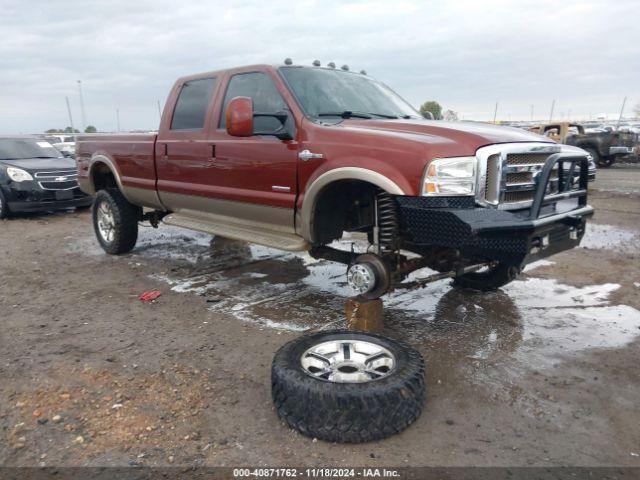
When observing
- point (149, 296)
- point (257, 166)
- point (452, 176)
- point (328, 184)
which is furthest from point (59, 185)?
point (452, 176)

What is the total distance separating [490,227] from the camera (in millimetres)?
3000

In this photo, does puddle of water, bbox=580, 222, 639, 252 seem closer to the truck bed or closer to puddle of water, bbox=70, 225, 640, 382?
puddle of water, bbox=70, 225, 640, 382

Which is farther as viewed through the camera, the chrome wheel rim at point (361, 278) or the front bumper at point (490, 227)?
the chrome wheel rim at point (361, 278)

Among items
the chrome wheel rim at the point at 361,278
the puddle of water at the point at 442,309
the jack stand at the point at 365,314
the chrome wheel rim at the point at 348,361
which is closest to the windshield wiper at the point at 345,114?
the chrome wheel rim at the point at 361,278

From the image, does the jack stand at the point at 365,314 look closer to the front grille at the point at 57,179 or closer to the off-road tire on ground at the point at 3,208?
the front grille at the point at 57,179

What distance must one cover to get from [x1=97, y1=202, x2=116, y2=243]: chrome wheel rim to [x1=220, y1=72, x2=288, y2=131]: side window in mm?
2511

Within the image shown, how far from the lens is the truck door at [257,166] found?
4168mm

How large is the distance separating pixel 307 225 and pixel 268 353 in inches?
39.8

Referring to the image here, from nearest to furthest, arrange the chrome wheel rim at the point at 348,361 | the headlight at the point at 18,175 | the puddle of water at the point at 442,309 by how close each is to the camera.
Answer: the chrome wheel rim at the point at 348,361 < the puddle of water at the point at 442,309 < the headlight at the point at 18,175

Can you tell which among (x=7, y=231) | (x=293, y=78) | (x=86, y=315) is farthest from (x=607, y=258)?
(x=7, y=231)

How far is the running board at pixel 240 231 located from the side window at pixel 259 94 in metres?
0.88

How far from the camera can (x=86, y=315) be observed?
4.52 meters

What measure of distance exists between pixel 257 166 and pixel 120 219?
273cm

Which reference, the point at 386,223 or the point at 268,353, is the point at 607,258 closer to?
the point at 386,223
